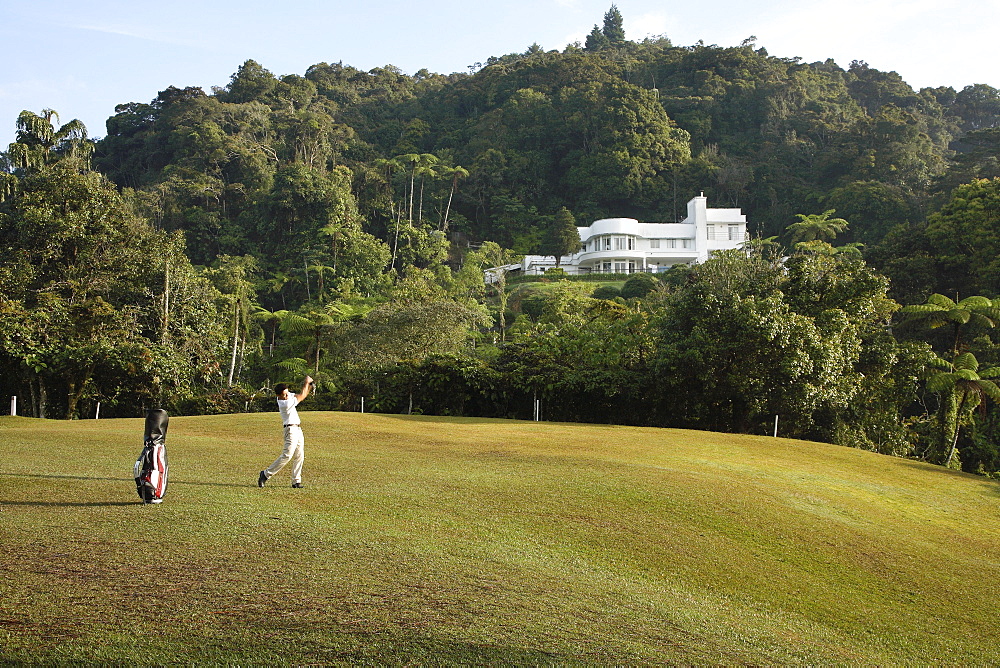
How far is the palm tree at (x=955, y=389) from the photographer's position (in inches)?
948

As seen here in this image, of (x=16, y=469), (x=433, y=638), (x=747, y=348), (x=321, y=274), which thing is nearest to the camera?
(x=433, y=638)

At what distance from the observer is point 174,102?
94.7m

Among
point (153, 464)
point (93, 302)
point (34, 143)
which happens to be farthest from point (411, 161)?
point (153, 464)

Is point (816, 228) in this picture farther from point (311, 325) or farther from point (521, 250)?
point (311, 325)

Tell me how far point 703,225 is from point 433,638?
77.0 meters

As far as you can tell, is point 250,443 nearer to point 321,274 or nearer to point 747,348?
point 747,348

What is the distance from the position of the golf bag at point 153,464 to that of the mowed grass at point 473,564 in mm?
228

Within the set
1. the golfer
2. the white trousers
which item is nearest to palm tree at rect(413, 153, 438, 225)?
the white trousers

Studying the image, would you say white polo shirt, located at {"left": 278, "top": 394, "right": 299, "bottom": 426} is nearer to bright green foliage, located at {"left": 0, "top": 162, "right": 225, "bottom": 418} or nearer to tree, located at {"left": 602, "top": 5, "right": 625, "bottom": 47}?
bright green foliage, located at {"left": 0, "top": 162, "right": 225, "bottom": 418}

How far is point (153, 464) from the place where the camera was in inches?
369

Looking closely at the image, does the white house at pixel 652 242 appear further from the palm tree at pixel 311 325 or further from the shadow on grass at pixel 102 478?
the shadow on grass at pixel 102 478

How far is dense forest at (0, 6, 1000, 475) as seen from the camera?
25.7 m

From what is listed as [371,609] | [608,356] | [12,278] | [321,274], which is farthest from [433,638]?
[321,274]

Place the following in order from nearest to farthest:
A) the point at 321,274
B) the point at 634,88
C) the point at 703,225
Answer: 1. the point at 321,274
2. the point at 703,225
3. the point at 634,88
